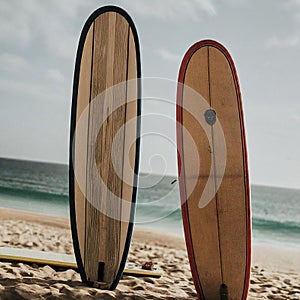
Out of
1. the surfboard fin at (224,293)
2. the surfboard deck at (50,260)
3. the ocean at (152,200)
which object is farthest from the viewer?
the ocean at (152,200)

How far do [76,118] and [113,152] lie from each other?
294mm

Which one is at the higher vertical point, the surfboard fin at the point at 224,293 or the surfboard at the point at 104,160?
the surfboard at the point at 104,160

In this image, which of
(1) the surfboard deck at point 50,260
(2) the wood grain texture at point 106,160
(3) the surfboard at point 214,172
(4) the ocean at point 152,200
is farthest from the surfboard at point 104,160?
(4) the ocean at point 152,200

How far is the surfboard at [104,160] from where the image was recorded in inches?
117

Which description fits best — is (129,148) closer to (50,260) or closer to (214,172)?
(214,172)

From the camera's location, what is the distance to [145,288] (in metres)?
3.15

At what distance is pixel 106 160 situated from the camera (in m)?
2.98

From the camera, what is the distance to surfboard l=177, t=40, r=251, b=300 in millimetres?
2947

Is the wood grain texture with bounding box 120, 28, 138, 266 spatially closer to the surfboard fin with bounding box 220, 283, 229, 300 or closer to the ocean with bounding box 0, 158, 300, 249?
the surfboard fin with bounding box 220, 283, 229, 300

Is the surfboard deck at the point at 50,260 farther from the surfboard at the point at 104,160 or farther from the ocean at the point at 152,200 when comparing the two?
the ocean at the point at 152,200

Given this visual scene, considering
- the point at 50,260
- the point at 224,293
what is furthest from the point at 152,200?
the point at 224,293

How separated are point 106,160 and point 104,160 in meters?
0.01

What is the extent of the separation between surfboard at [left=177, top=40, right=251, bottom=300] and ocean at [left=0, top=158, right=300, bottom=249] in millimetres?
9302

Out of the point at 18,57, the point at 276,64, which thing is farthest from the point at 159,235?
the point at 18,57
